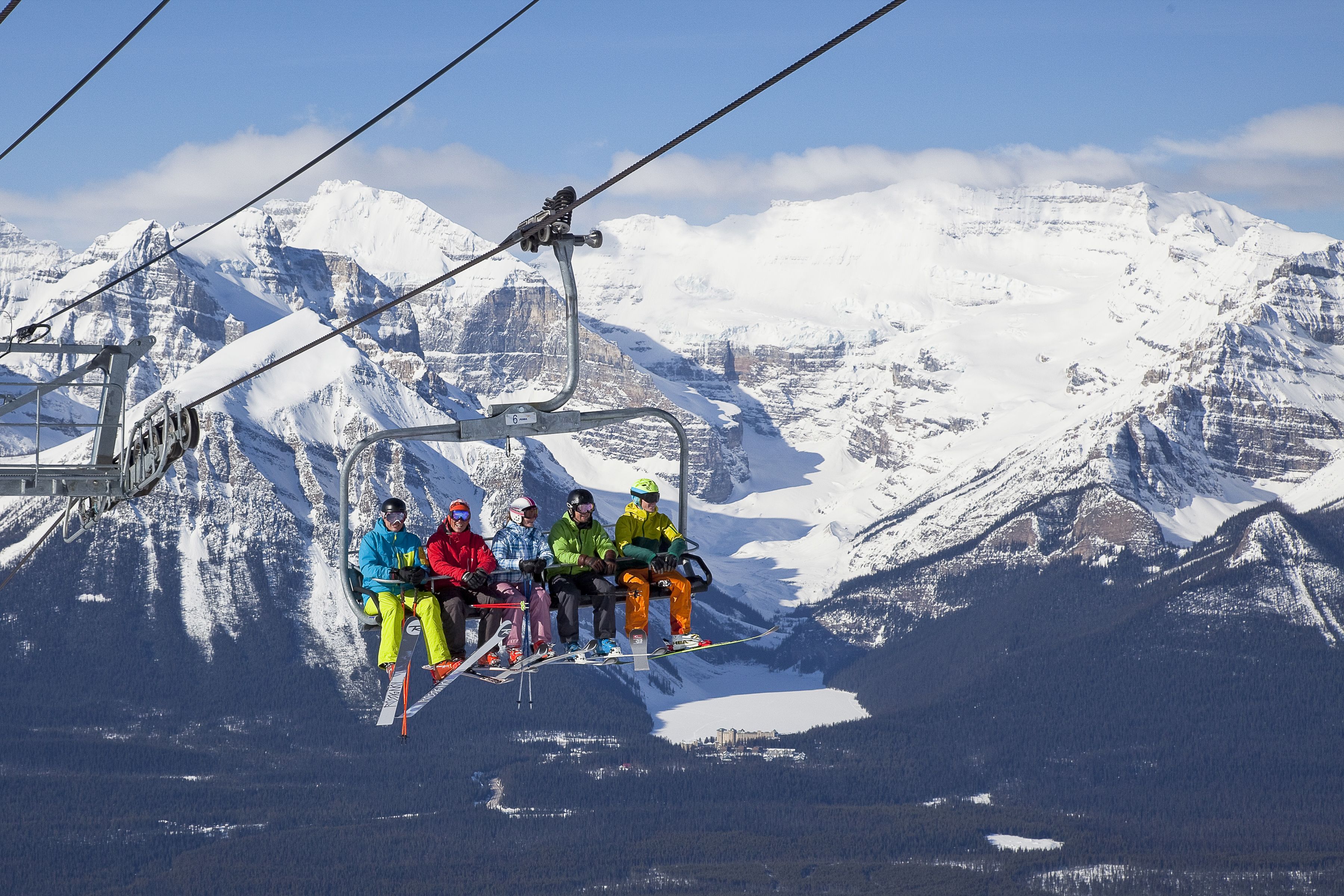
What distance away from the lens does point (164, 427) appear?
110 ft

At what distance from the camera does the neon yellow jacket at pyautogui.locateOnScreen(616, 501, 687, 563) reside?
35656 mm

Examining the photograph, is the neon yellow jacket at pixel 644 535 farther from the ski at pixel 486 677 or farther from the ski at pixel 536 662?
the ski at pixel 486 677

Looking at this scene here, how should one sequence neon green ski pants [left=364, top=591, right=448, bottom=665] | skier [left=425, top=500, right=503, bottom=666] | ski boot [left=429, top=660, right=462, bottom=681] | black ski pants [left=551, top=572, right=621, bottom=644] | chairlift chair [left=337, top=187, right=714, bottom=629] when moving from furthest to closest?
black ski pants [left=551, top=572, right=621, bottom=644] → skier [left=425, top=500, right=503, bottom=666] → neon green ski pants [left=364, top=591, right=448, bottom=665] → ski boot [left=429, top=660, right=462, bottom=681] → chairlift chair [left=337, top=187, right=714, bottom=629]

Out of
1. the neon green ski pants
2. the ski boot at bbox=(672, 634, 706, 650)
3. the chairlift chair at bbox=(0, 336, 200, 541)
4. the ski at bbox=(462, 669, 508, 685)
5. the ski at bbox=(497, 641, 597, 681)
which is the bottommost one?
the ski at bbox=(462, 669, 508, 685)

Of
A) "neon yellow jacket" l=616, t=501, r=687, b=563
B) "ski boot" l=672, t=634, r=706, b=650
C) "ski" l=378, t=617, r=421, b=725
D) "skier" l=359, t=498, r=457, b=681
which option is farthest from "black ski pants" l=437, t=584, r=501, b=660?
"ski boot" l=672, t=634, r=706, b=650

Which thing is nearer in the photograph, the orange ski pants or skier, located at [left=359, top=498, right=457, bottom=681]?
skier, located at [left=359, top=498, right=457, bottom=681]

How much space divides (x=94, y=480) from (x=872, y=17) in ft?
66.2

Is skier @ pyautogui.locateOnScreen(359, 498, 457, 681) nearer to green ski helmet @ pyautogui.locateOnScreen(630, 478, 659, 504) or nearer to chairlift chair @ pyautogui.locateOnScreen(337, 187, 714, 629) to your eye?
chairlift chair @ pyautogui.locateOnScreen(337, 187, 714, 629)

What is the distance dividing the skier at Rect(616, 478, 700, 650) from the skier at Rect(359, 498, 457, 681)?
3748mm

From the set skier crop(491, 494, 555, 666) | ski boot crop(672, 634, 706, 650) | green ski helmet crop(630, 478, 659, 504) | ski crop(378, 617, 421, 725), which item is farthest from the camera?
green ski helmet crop(630, 478, 659, 504)

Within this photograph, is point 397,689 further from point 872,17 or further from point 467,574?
point 872,17

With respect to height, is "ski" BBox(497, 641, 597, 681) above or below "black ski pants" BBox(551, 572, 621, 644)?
below

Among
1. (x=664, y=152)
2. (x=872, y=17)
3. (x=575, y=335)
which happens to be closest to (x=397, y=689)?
(x=575, y=335)

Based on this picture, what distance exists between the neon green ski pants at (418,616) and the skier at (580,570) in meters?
2.44
